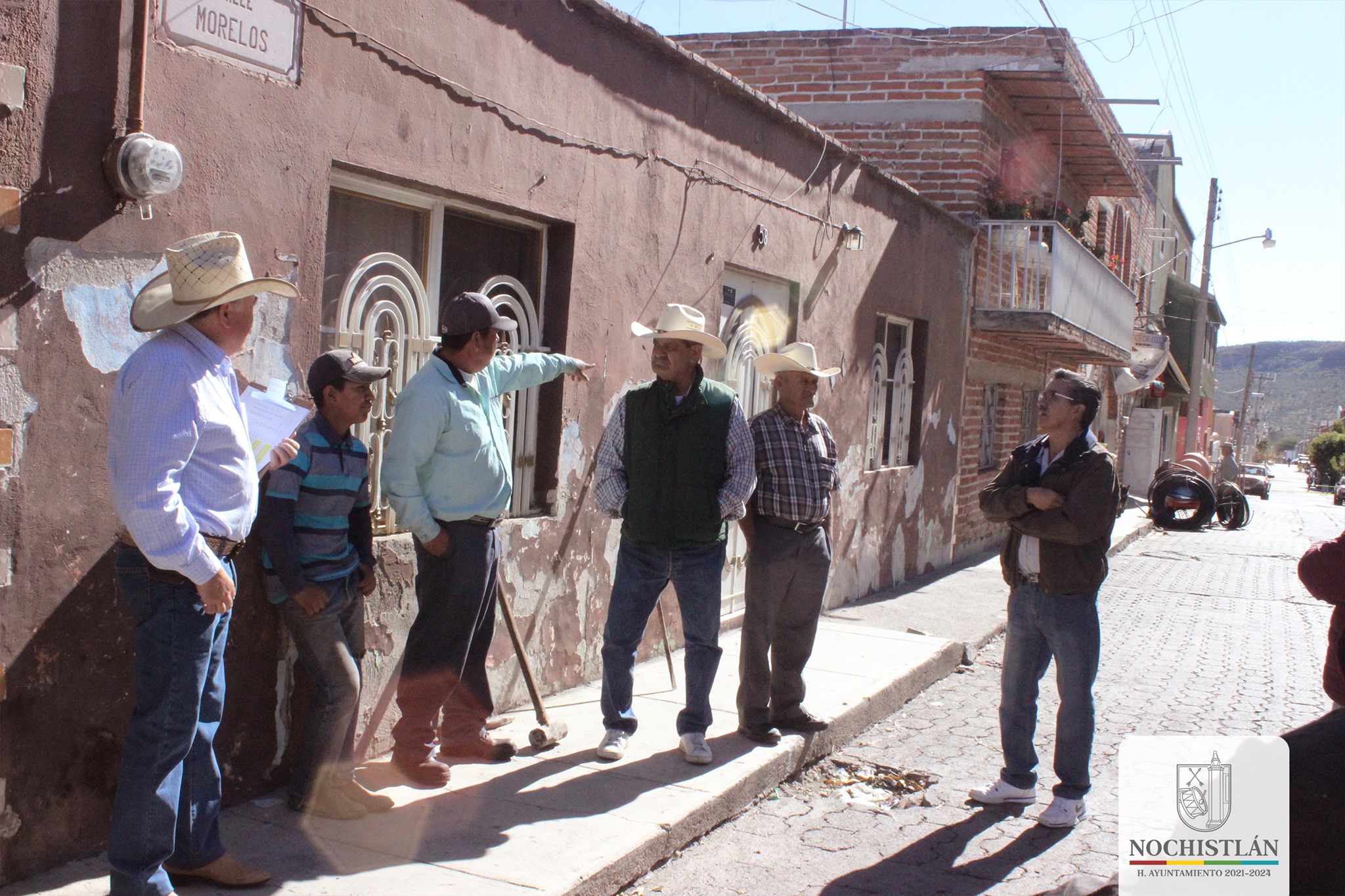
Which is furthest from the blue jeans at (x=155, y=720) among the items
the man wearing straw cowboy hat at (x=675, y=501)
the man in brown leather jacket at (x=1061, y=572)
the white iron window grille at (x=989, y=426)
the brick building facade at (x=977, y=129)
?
the white iron window grille at (x=989, y=426)

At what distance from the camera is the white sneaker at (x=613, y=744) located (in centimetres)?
488

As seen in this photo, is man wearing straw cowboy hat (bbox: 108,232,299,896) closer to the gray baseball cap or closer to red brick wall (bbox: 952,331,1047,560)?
the gray baseball cap

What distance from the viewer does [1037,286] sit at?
12.8 m

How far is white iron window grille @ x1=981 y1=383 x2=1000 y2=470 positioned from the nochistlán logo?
33.7 feet

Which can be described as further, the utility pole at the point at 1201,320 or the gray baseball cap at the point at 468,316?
the utility pole at the point at 1201,320

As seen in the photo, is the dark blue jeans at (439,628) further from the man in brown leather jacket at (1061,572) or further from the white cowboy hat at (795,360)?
the man in brown leather jacket at (1061,572)

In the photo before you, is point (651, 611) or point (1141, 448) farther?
point (1141, 448)

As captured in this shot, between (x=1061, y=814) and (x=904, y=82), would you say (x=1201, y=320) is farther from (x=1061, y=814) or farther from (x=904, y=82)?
(x=1061, y=814)

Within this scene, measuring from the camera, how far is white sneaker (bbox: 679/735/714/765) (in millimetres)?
4906

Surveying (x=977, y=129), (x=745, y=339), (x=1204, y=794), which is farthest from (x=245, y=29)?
(x=977, y=129)

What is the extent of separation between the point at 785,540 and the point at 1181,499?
15.5 metres

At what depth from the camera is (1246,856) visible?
3111 mm

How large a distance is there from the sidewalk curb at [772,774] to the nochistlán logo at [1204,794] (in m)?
1.71

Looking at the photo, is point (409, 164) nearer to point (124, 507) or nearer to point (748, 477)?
point (748, 477)
